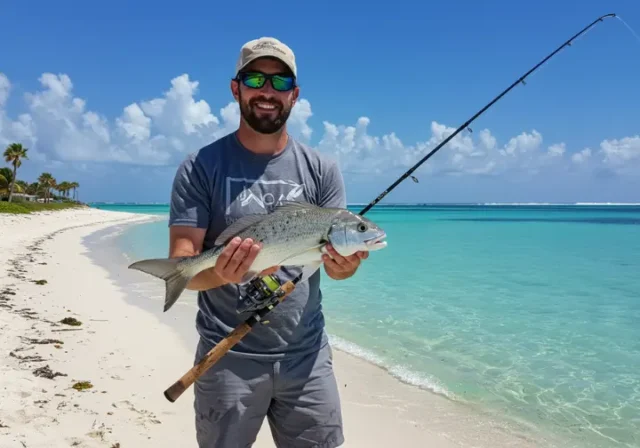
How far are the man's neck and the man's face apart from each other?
0.03 meters

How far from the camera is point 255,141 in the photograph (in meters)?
2.73

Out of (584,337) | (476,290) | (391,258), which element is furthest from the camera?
(391,258)

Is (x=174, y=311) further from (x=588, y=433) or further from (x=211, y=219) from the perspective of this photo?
(x=211, y=219)

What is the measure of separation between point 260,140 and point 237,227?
51 cm

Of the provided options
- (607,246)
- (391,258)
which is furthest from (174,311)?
(607,246)

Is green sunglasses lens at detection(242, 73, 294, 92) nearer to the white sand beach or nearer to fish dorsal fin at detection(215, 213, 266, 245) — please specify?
fish dorsal fin at detection(215, 213, 266, 245)

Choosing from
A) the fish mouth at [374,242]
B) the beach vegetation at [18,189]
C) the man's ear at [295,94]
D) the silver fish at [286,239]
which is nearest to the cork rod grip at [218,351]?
the silver fish at [286,239]

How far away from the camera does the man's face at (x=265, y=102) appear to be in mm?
2682

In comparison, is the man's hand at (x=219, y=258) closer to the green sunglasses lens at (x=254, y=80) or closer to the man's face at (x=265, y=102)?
the man's face at (x=265, y=102)

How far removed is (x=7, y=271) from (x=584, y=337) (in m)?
13.6

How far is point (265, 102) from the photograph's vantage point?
2.68 meters

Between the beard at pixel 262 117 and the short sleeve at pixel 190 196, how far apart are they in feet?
1.15

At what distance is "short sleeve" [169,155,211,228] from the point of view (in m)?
2.60

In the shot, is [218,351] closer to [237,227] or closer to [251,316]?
[251,316]
